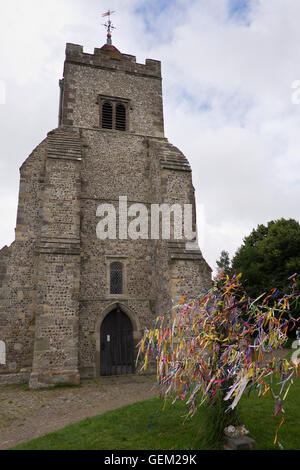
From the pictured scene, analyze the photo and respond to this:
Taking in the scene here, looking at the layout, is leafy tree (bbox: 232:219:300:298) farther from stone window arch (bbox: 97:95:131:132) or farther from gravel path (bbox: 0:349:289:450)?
gravel path (bbox: 0:349:289:450)

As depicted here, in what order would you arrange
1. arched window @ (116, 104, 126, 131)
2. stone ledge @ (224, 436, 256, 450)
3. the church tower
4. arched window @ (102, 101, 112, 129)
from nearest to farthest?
stone ledge @ (224, 436, 256, 450) < the church tower < arched window @ (102, 101, 112, 129) < arched window @ (116, 104, 126, 131)

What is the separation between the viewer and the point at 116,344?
1300cm

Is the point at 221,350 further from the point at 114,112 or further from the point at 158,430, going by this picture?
the point at 114,112

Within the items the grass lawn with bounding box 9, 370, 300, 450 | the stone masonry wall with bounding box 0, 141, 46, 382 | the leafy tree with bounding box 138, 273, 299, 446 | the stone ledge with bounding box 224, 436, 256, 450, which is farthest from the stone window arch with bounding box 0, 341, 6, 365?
the stone ledge with bounding box 224, 436, 256, 450

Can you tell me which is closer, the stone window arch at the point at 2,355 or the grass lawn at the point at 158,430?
the grass lawn at the point at 158,430

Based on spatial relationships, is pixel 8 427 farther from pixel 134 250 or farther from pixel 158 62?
pixel 158 62

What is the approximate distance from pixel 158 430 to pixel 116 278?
8125mm

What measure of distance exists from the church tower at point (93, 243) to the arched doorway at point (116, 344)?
0.13 ft

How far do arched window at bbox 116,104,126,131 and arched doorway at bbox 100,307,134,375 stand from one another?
29.0 feet

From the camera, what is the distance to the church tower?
1135cm

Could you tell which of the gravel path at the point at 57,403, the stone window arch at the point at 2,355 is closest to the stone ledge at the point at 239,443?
the gravel path at the point at 57,403

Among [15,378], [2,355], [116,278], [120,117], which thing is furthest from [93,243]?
[120,117]

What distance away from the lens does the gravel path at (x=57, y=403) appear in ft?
22.0

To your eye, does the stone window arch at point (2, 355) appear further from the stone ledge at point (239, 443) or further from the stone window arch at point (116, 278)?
the stone ledge at point (239, 443)
